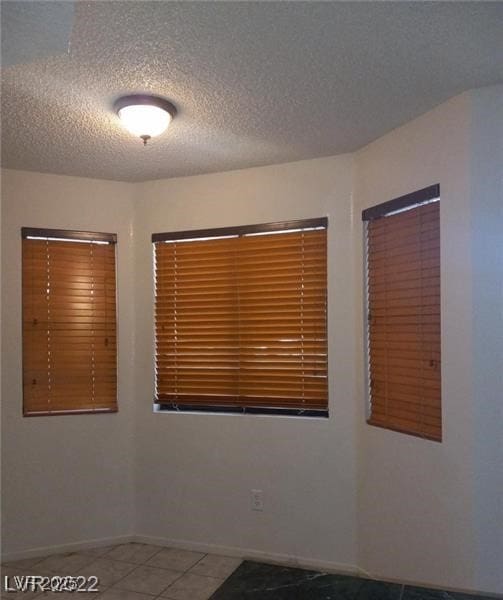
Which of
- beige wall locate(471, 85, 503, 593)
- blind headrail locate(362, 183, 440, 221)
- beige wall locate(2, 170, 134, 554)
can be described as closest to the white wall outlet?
beige wall locate(2, 170, 134, 554)

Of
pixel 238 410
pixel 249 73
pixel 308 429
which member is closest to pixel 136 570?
pixel 238 410

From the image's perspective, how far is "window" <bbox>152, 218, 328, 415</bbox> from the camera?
134 inches

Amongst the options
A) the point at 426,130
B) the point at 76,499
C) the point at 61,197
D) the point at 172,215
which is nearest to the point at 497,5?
the point at 426,130

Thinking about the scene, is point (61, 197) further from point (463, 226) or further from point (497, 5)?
point (497, 5)

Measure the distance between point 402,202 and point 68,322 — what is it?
2329 mm

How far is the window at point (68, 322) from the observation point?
3596mm

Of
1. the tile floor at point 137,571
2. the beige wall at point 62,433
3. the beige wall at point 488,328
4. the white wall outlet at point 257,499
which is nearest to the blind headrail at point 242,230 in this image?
the beige wall at point 62,433

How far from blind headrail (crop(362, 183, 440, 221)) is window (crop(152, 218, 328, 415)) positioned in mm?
333

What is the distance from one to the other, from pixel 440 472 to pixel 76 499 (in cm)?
241

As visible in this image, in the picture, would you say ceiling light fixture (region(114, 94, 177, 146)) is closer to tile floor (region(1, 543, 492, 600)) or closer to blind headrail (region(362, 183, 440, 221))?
blind headrail (region(362, 183, 440, 221))

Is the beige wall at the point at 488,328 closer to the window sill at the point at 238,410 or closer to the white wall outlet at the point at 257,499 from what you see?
the window sill at the point at 238,410

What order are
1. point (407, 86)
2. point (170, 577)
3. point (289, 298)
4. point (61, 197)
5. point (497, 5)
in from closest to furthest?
1. point (497, 5)
2. point (407, 86)
3. point (170, 577)
4. point (289, 298)
5. point (61, 197)

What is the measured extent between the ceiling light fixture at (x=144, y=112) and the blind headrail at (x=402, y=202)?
1269mm

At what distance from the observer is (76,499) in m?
3.63
